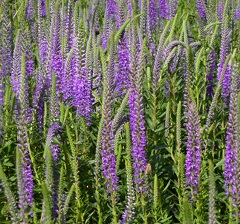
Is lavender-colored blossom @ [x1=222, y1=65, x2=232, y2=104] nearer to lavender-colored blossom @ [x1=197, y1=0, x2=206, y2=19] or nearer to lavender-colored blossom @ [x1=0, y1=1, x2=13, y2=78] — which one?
lavender-colored blossom @ [x1=0, y1=1, x2=13, y2=78]

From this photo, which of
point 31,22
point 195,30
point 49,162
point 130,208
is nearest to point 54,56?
point 130,208

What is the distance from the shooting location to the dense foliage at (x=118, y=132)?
294 centimetres

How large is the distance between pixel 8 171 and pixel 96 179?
31.5 inches

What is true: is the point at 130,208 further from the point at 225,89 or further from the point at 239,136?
the point at 225,89

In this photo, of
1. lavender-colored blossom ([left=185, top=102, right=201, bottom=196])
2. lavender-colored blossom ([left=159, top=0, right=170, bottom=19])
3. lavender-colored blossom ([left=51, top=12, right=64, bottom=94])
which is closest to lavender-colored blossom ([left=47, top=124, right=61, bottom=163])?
lavender-colored blossom ([left=51, top=12, right=64, bottom=94])

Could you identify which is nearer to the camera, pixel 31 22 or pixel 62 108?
pixel 62 108

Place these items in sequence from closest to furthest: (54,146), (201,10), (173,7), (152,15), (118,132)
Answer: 1. (118,132)
2. (54,146)
3. (173,7)
4. (152,15)
5. (201,10)

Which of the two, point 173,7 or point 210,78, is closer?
point 210,78

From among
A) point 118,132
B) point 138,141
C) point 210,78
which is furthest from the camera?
point 210,78

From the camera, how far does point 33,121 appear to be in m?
3.91

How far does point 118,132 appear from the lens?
3.16 meters

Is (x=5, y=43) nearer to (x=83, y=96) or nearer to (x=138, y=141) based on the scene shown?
(x=83, y=96)

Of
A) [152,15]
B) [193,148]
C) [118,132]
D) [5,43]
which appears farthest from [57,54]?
[152,15]

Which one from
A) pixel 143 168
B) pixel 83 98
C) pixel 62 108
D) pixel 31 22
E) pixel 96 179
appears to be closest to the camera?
pixel 143 168
